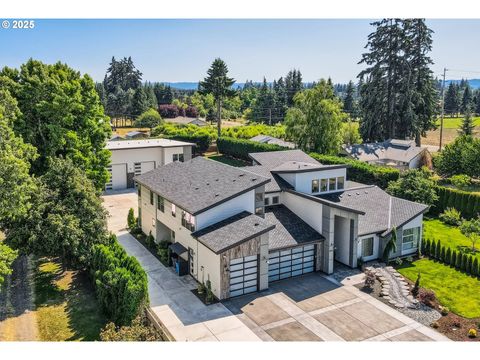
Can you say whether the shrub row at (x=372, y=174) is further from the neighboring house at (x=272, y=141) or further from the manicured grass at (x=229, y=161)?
the neighboring house at (x=272, y=141)

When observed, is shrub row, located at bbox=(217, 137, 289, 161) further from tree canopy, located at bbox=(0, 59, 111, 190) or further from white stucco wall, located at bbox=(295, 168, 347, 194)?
tree canopy, located at bbox=(0, 59, 111, 190)

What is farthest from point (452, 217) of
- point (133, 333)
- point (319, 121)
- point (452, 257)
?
point (133, 333)

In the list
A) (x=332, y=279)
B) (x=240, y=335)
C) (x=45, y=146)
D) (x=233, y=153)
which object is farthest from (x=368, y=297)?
(x=233, y=153)

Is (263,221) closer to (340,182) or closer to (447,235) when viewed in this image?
(340,182)

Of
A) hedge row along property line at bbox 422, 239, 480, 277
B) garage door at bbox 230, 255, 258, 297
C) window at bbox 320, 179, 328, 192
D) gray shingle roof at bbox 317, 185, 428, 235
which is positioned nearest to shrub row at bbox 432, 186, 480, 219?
hedge row along property line at bbox 422, 239, 480, 277

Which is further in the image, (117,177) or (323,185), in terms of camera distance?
(117,177)
